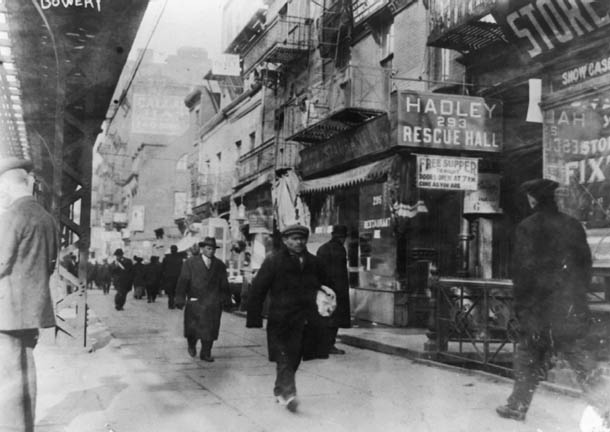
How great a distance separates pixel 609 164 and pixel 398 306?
654 cm

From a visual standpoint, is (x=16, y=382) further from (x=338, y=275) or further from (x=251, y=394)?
(x=338, y=275)

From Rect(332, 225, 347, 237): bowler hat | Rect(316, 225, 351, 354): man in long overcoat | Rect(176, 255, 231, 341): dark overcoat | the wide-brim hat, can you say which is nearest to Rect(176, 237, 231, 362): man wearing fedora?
Rect(176, 255, 231, 341): dark overcoat

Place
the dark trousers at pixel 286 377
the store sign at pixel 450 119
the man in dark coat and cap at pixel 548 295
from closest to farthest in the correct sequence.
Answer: the man in dark coat and cap at pixel 548 295
the dark trousers at pixel 286 377
the store sign at pixel 450 119

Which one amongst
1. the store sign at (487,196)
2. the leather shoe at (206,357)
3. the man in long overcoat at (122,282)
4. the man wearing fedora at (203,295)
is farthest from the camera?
the man in long overcoat at (122,282)

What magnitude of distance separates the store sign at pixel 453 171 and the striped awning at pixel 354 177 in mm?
1592

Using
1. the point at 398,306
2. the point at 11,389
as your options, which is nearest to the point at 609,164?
the point at 398,306

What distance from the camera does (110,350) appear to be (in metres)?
10.6

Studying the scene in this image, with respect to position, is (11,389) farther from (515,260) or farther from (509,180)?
(509,180)

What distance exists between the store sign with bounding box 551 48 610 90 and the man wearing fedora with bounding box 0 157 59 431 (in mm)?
7283

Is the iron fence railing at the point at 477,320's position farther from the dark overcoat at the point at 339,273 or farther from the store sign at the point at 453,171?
the store sign at the point at 453,171

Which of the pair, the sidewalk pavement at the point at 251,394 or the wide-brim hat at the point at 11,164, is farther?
the sidewalk pavement at the point at 251,394

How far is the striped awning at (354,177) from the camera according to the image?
13720mm

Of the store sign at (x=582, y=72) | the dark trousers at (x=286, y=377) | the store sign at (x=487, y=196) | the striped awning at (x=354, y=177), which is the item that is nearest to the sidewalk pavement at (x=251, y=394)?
the dark trousers at (x=286, y=377)

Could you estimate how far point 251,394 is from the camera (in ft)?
22.5
